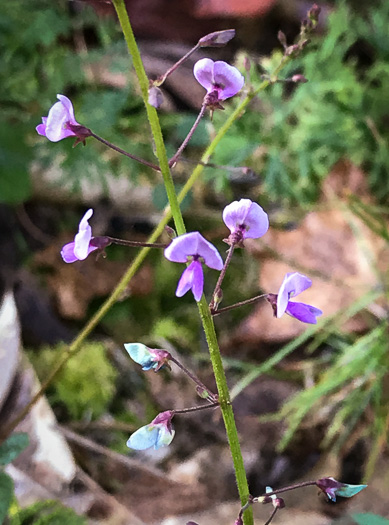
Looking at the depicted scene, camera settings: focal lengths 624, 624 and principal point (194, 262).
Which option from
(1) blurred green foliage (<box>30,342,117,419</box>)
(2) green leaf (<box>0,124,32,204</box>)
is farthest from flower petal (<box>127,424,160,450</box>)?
(2) green leaf (<box>0,124,32,204</box>)

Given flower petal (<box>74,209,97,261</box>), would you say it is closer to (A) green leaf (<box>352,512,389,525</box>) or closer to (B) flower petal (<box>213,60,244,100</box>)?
(B) flower petal (<box>213,60,244,100</box>)

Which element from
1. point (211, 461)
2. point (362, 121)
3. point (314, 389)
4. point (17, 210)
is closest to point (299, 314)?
point (314, 389)

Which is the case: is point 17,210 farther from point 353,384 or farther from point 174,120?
point 353,384

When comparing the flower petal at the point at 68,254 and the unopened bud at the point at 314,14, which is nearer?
the flower petal at the point at 68,254

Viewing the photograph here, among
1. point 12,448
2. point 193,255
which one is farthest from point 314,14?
point 12,448

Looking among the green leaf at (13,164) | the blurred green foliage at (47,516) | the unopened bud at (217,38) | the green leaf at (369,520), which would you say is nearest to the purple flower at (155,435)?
the green leaf at (369,520)

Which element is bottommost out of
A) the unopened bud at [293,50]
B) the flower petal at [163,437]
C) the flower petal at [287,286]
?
the flower petal at [163,437]

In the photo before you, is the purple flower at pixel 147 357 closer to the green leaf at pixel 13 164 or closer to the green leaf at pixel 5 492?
the green leaf at pixel 5 492
